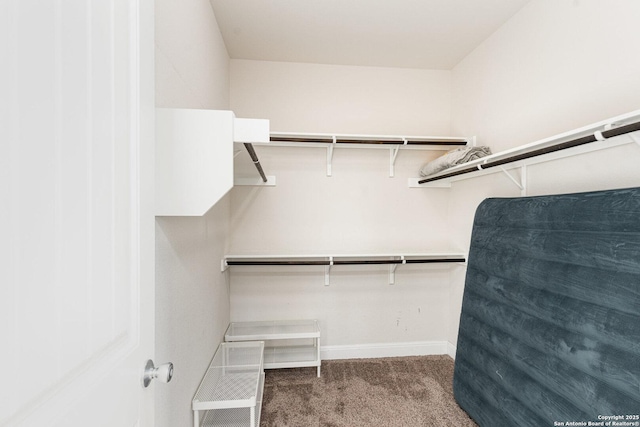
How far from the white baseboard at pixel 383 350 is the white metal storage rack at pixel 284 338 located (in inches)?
7.3

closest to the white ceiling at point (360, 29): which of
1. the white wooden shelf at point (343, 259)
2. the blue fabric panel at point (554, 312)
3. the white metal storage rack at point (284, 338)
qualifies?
the blue fabric panel at point (554, 312)

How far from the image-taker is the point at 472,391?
1.64 m

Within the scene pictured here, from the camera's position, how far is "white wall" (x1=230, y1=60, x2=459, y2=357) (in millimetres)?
2385

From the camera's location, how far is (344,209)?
246 cm

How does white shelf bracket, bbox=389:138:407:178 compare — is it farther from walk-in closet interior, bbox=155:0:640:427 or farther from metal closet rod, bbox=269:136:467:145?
metal closet rod, bbox=269:136:467:145

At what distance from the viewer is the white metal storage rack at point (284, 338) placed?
2.14 meters

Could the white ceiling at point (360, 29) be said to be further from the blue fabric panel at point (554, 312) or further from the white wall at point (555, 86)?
the blue fabric panel at point (554, 312)

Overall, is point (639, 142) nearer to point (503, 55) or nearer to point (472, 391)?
point (503, 55)

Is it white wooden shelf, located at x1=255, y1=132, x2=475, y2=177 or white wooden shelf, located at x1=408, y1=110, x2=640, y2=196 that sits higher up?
white wooden shelf, located at x1=255, y1=132, x2=475, y2=177

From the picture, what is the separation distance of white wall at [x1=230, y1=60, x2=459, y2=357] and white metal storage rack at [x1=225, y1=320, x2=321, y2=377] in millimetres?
89

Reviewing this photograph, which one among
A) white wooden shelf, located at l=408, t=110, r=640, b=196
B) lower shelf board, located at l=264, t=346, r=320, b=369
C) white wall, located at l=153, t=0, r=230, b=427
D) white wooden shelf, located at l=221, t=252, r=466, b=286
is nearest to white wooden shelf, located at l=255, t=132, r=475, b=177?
white wooden shelf, located at l=408, t=110, r=640, b=196

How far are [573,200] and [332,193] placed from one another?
5.15 feet

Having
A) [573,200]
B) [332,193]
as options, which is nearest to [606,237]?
[573,200]

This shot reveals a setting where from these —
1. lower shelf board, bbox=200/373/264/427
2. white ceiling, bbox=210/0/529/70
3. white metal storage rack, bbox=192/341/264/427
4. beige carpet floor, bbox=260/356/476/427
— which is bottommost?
beige carpet floor, bbox=260/356/476/427
